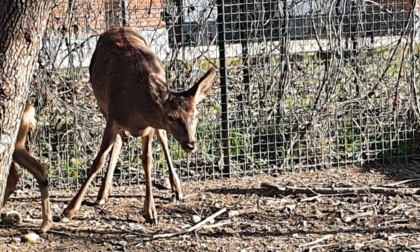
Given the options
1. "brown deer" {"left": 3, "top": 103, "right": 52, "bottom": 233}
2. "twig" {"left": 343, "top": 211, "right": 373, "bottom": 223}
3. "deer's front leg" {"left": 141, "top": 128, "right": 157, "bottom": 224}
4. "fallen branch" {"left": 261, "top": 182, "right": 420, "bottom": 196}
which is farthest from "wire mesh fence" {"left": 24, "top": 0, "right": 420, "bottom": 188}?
"twig" {"left": 343, "top": 211, "right": 373, "bottom": 223}

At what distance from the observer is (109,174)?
8961 millimetres

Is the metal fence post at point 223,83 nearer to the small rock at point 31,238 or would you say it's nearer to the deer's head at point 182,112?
the deer's head at point 182,112

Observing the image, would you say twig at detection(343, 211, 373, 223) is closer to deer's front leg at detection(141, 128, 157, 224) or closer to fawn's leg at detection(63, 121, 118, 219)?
deer's front leg at detection(141, 128, 157, 224)

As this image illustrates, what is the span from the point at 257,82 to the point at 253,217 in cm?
221

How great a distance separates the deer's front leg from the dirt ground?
0.34 ft

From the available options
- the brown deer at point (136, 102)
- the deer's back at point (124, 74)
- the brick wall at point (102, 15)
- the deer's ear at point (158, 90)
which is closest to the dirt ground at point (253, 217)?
the brown deer at point (136, 102)

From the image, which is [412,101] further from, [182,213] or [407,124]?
[182,213]

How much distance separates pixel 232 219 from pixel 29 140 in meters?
2.47

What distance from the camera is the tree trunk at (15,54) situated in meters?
5.01

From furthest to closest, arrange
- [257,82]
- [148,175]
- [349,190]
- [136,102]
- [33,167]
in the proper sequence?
[257,82]
[349,190]
[148,175]
[136,102]
[33,167]

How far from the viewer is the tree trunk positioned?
16.4ft

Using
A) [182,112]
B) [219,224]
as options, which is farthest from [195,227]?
[182,112]

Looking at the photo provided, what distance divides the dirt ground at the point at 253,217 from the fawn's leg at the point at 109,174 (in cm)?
10

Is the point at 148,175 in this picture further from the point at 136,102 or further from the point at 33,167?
the point at 33,167
